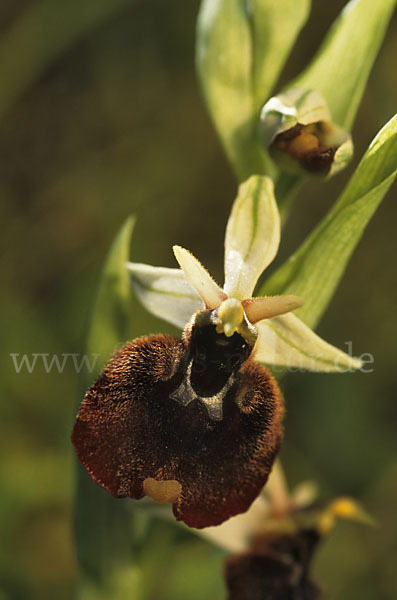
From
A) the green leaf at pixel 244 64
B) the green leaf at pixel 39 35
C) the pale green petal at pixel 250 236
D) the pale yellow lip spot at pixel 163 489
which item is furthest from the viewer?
the green leaf at pixel 39 35

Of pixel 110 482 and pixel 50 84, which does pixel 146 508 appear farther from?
pixel 50 84

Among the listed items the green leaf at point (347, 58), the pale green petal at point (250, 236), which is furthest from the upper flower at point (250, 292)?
the green leaf at point (347, 58)

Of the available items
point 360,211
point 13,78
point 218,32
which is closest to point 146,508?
point 360,211

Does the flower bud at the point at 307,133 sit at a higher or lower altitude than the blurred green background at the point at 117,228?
higher

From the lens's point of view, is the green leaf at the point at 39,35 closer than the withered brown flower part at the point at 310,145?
No

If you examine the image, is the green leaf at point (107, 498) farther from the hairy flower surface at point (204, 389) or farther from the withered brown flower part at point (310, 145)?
the withered brown flower part at point (310, 145)

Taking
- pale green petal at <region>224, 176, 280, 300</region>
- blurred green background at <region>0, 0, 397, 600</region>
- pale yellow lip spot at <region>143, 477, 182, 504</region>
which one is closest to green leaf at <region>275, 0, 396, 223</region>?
pale green petal at <region>224, 176, 280, 300</region>

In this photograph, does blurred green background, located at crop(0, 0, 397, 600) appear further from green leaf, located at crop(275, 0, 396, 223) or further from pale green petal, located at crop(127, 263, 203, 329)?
pale green petal, located at crop(127, 263, 203, 329)
